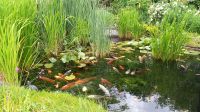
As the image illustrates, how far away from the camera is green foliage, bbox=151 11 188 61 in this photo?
5.95 m

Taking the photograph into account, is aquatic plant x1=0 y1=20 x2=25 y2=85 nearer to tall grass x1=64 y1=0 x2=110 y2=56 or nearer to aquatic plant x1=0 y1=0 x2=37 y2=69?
aquatic plant x1=0 y1=0 x2=37 y2=69

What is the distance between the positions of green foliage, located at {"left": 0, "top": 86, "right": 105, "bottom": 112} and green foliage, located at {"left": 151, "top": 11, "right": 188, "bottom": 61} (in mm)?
2191

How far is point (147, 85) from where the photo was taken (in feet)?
16.6

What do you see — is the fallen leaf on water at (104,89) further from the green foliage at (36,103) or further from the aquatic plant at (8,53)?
the aquatic plant at (8,53)

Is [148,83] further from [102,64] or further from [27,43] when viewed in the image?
[27,43]

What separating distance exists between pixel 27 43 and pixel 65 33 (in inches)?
46.6

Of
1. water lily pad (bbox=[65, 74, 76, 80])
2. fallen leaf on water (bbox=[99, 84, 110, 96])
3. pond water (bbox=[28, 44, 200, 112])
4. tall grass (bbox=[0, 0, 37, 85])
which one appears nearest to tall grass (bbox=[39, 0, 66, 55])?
tall grass (bbox=[0, 0, 37, 85])

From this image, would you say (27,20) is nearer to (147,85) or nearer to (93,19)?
(93,19)

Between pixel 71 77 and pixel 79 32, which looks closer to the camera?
pixel 71 77

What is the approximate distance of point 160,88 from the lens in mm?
4992

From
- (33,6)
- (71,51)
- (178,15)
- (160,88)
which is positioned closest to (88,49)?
(71,51)

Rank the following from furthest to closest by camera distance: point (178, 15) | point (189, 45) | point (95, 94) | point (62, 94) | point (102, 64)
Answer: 1. point (178, 15)
2. point (189, 45)
3. point (102, 64)
4. point (95, 94)
5. point (62, 94)

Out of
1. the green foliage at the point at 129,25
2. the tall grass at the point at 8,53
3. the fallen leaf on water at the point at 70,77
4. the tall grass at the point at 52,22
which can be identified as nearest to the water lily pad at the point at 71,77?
the fallen leaf on water at the point at 70,77

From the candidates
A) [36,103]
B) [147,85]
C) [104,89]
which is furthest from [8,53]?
[147,85]
